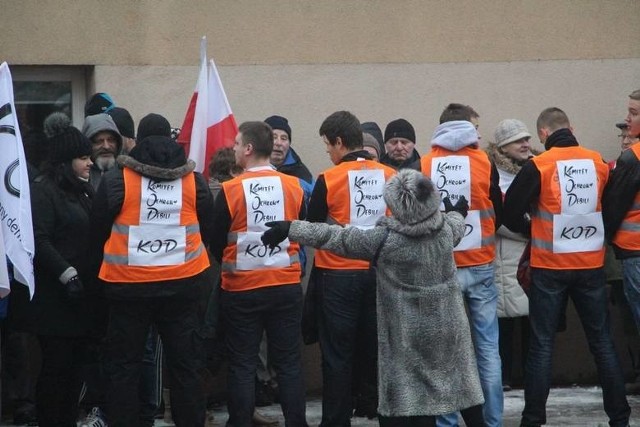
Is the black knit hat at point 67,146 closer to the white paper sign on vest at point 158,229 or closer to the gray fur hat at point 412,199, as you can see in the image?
the white paper sign on vest at point 158,229

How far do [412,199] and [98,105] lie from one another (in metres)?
3.04

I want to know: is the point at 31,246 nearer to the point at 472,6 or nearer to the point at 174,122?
the point at 174,122

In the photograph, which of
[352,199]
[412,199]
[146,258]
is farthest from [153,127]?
[412,199]

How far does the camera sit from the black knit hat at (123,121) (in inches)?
349

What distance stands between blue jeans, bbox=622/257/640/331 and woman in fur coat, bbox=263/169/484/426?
1.66 metres

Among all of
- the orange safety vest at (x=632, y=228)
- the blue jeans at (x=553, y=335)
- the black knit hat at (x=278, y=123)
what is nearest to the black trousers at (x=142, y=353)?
the black knit hat at (x=278, y=123)

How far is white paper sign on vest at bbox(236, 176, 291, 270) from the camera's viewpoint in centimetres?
781

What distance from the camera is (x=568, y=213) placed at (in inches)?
318

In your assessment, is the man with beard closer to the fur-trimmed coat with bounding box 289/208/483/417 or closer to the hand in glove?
the fur-trimmed coat with bounding box 289/208/483/417

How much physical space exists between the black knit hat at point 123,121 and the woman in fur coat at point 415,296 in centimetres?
224

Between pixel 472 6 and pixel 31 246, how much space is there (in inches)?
170

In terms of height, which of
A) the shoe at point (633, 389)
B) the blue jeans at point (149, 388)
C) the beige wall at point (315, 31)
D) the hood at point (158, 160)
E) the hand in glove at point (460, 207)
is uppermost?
the beige wall at point (315, 31)

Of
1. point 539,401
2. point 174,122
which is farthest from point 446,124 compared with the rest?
point 174,122

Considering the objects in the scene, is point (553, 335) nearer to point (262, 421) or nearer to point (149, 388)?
point (262, 421)
